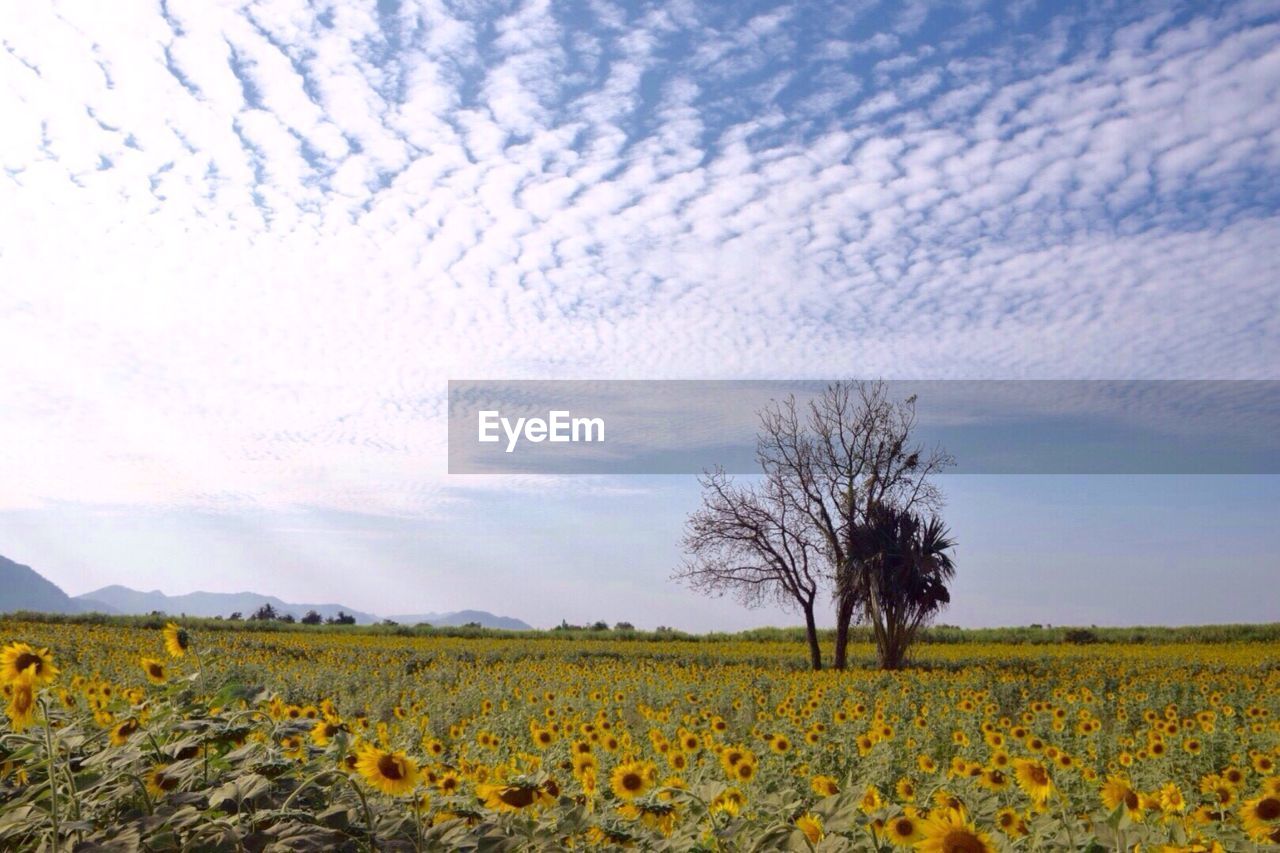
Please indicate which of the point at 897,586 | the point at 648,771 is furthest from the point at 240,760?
the point at 897,586

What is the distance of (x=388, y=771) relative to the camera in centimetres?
302

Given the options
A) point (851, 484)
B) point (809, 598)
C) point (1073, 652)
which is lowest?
point (1073, 652)

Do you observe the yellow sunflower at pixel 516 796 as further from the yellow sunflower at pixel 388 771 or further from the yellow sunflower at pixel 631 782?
the yellow sunflower at pixel 631 782

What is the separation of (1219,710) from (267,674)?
48.7 ft

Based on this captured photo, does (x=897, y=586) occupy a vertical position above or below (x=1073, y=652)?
above

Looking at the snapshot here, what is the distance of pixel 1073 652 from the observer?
35562 mm

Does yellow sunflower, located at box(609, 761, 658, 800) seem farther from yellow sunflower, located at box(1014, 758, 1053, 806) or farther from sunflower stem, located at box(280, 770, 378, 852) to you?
yellow sunflower, located at box(1014, 758, 1053, 806)

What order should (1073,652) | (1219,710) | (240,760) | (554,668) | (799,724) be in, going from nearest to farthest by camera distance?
(240,760) → (799,724) → (1219,710) → (554,668) → (1073,652)

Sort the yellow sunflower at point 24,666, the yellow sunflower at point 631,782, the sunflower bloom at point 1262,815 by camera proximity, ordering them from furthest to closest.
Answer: the yellow sunflower at point 631,782 < the sunflower bloom at point 1262,815 < the yellow sunflower at point 24,666

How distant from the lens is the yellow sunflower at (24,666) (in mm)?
3076

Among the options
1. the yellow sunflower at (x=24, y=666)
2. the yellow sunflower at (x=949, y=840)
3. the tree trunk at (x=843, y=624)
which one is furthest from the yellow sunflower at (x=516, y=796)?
the tree trunk at (x=843, y=624)

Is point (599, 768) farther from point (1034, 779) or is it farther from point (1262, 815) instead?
point (1262, 815)

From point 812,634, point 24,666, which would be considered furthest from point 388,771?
→ point 812,634

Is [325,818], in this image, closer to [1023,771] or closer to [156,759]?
[156,759]
